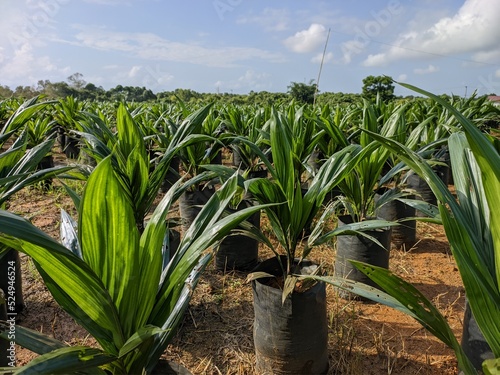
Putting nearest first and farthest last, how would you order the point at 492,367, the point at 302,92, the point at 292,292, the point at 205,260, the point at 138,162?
the point at 492,367, the point at 205,260, the point at 292,292, the point at 138,162, the point at 302,92

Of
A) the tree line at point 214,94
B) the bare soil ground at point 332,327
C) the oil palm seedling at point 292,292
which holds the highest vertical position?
the tree line at point 214,94

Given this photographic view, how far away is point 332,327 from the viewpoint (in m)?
1.37

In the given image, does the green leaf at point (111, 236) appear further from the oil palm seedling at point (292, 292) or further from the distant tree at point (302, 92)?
the distant tree at point (302, 92)

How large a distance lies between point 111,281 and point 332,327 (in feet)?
3.18

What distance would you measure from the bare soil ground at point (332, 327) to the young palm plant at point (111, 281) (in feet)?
1.75

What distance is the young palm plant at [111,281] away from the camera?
59 cm

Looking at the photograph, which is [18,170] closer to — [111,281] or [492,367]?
[111,281]

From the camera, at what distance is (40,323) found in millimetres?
1453

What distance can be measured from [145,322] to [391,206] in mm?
1699

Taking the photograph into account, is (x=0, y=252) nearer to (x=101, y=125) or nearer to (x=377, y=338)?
(x=101, y=125)

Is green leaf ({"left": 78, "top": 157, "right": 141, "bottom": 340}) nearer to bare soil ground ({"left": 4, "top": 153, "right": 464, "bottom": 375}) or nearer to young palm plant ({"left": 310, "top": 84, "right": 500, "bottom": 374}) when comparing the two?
young palm plant ({"left": 310, "top": 84, "right": 500, "bottom": 374})

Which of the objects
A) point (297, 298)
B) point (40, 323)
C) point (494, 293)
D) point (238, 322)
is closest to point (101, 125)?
point (40, 323)

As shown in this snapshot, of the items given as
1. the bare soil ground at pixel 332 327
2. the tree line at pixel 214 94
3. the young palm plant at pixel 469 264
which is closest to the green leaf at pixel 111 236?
the young palm plant at pixel 469 264

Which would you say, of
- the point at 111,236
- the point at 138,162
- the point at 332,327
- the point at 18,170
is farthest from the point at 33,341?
the point at 332,327
